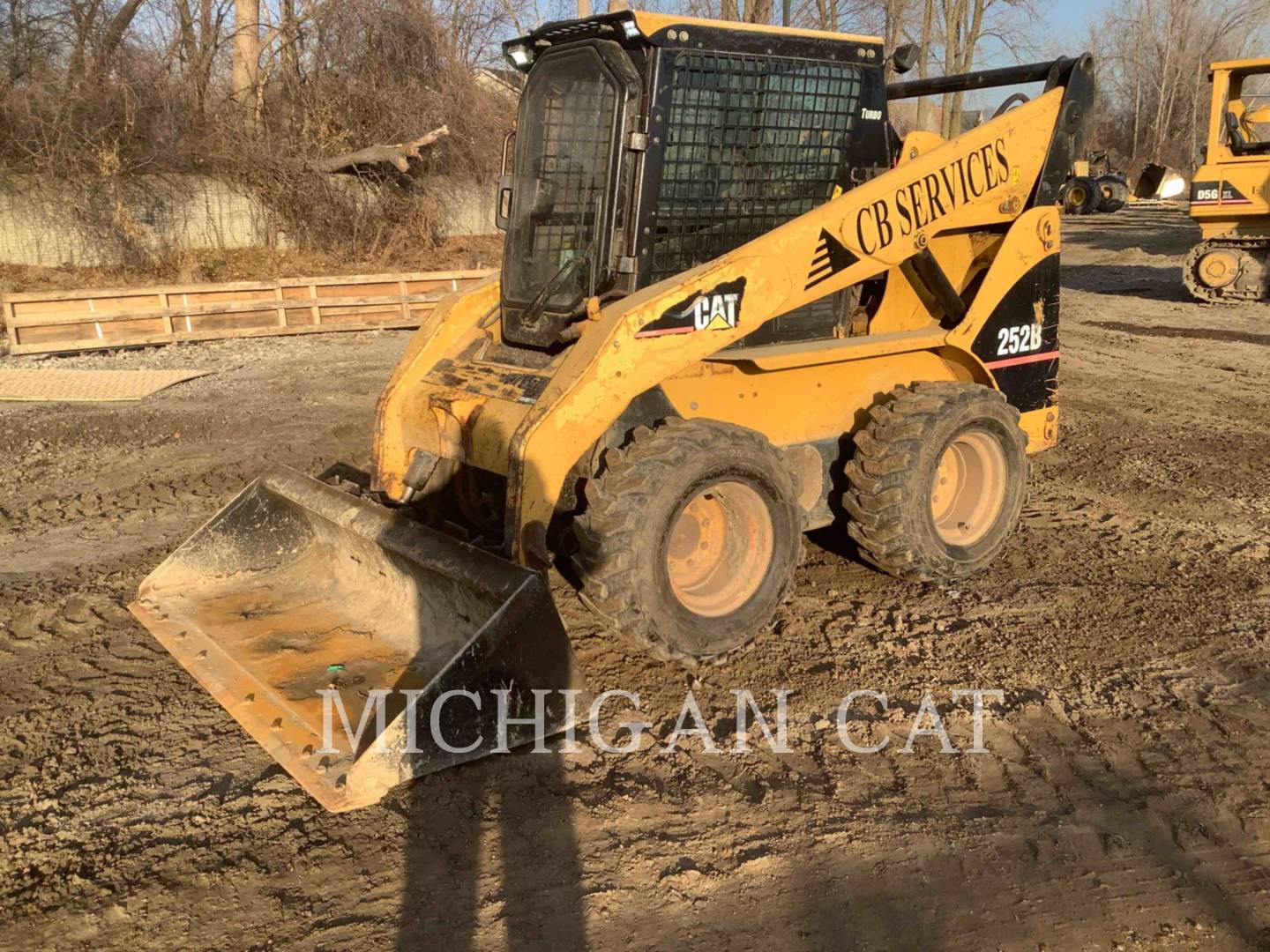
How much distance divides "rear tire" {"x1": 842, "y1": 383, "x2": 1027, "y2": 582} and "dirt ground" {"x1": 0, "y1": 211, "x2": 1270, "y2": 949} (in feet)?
0.73

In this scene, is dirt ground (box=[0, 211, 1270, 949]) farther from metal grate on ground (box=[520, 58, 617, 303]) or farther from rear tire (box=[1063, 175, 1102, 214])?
rear tire (box=[1063, 175, 1102, 214])

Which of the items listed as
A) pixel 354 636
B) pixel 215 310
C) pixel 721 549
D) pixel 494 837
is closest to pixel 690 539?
pixel 721 549

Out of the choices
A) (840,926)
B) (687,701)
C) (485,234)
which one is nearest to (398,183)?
(485,234)

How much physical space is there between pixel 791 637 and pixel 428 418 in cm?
180

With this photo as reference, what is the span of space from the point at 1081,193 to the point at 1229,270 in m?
10.3

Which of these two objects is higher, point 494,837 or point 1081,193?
point 1081,193

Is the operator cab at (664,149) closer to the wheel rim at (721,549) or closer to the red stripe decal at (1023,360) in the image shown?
the wheel rim at (721,549)

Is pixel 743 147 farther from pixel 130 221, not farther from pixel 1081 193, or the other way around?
pixel 130 221

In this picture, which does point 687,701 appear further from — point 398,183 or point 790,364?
point 398,183

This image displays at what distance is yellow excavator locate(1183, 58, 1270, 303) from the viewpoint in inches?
522

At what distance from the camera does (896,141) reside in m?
4.97

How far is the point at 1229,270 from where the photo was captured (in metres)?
13.7

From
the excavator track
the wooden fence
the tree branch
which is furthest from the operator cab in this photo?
the tree branch

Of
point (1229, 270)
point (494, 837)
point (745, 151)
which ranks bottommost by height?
point (494, 837)
